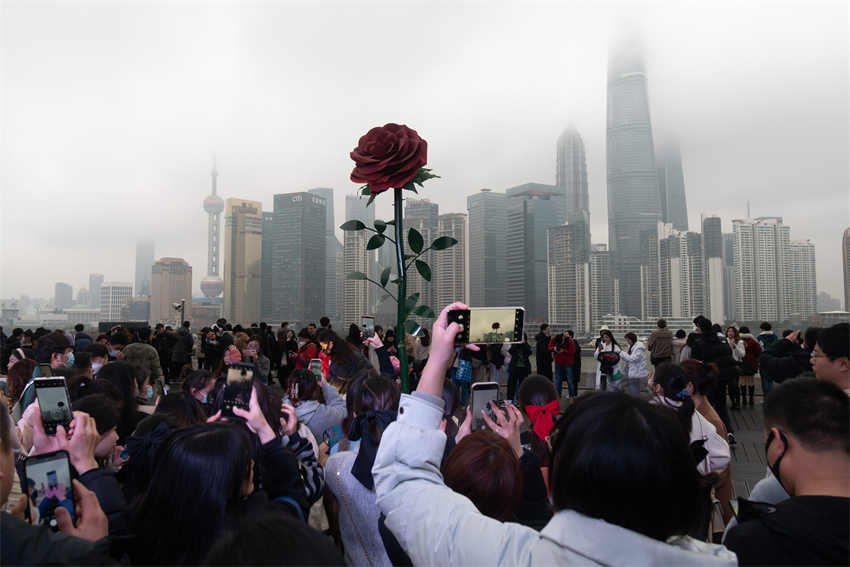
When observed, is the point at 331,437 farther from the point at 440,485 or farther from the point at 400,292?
the point at 440,485

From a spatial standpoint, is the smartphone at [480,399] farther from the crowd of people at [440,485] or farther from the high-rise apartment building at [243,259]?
the high-rise apartment building at [243,259]

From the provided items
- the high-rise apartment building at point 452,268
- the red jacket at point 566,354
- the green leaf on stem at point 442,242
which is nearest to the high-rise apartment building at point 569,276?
the red jacket at point 566,354

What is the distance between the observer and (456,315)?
1167mm

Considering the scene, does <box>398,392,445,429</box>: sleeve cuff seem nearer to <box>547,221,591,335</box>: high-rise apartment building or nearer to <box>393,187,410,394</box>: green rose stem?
<box>393,187,410,394</box>: green rose stem

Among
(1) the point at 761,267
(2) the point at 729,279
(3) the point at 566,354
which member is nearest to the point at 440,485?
(3) the point at 566,354

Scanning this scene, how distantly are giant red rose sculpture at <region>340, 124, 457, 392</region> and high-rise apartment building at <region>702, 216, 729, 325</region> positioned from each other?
734 inches

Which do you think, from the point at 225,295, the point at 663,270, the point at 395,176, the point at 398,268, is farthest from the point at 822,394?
the point at 663,270

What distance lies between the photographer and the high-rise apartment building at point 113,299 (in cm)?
2211

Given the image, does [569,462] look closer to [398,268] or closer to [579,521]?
[579,521]

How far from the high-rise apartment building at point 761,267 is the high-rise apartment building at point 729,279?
468mm

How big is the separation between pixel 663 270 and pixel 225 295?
73.9 feet

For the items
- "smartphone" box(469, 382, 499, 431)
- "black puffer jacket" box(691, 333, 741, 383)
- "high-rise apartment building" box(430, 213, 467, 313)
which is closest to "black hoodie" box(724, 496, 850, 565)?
"smartphone" box(469, 382, 499, 431)

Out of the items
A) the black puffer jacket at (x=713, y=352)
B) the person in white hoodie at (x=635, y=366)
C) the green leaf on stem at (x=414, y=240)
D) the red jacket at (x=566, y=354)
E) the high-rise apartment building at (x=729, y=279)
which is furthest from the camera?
the high-rise apartment building at (x=729, y=279)

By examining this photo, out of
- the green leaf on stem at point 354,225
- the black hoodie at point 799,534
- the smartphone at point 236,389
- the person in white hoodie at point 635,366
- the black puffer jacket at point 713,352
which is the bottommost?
the person in white hoodie at point 635,366
